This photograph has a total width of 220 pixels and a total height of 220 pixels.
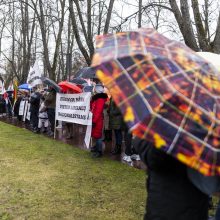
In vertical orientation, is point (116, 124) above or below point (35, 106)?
above

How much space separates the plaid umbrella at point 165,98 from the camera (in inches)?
84.1

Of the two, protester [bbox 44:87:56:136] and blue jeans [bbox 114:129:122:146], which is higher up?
protester [bbox 44:87:56:136]

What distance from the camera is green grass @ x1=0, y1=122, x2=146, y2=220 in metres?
5.55

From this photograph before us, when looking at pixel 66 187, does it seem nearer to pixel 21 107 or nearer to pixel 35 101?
pixel 35 101

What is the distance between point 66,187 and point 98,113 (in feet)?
9.54

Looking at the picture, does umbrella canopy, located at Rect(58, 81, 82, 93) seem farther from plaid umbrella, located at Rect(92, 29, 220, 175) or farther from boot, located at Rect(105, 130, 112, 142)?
plaid umbrella, located at Rect(92, 29, 220, 175)

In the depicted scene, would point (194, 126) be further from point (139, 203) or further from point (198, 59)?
point (139, 203)

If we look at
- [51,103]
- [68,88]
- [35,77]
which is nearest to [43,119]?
[51,103]

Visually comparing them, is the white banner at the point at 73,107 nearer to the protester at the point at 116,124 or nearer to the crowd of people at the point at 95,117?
the crowd of people at the point at 95,117

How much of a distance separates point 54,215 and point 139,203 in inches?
50.8

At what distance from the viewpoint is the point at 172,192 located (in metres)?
2.52

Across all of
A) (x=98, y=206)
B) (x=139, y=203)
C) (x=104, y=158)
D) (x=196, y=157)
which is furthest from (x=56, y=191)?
(x=196, y=157)

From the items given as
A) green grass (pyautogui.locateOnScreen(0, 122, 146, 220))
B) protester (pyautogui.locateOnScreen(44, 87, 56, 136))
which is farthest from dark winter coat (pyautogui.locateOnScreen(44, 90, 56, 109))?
green grass (pyautogui.locateOnScreen(0, 122, 146, 220))

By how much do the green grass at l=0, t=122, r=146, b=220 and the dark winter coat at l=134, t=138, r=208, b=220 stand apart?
2937 millimetres
